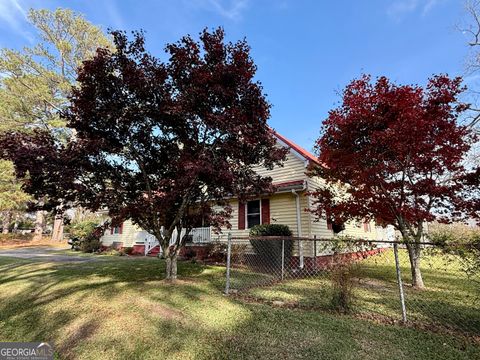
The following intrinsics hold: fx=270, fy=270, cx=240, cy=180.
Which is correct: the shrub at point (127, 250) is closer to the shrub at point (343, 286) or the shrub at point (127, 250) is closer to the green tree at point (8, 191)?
the green tree at point (8, 191)

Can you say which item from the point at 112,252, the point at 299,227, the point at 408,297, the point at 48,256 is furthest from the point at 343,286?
the point at 112,252

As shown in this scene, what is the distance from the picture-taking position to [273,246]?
10.5 meters

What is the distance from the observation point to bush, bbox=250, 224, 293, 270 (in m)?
10.4

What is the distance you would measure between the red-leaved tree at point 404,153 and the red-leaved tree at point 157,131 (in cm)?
224

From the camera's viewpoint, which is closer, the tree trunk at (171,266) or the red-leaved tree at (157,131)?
the red-leaved tree at (157,131)

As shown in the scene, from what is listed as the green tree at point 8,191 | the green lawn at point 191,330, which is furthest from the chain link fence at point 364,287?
the green tree at point 8,191

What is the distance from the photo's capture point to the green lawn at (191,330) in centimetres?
358

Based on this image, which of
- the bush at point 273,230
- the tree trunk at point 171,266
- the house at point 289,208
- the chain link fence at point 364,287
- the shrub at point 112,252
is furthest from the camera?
the shrub at point 112,252

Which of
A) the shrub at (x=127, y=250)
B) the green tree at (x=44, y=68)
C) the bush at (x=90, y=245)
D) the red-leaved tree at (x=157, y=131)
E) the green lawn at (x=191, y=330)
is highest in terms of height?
the green tree at (x=44, y=68)

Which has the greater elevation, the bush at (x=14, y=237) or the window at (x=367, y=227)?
the window at (x=367, y=227)

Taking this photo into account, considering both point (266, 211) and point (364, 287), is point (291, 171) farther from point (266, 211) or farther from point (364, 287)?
point (364, 287)

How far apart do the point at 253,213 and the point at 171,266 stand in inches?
223

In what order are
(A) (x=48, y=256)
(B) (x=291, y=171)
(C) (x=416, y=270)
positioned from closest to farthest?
(C) (x=416, y=270) → (B) (x=291, y=171) → (A) (x=48, y=256)

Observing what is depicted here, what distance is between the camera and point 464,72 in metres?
13.1
